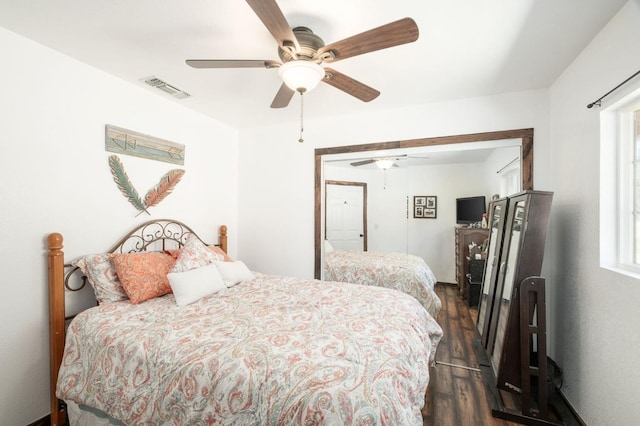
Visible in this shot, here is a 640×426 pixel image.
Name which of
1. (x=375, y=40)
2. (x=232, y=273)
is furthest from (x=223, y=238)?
(x=375, y=40)

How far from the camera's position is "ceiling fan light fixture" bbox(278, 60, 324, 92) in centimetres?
158

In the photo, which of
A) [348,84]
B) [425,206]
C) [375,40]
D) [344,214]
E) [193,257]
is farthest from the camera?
[344,214]

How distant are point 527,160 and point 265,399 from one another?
9.09 ft

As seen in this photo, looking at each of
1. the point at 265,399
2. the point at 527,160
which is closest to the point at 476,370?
the point at 527,160

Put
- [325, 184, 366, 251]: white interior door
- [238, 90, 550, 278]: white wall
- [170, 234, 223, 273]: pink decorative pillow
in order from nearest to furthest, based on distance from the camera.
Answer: [170, 234, 223, 273]: pink decorative pillow → [238, 90, 550, 278]: white wall → [325, 184, 366, 251]: white interior door

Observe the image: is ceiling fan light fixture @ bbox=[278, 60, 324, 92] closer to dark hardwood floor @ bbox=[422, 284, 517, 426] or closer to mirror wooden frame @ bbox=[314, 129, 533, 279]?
mirror wooden frame @ bbox=[314, 129, 533, 279]

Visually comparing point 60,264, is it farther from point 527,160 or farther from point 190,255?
point 527,160

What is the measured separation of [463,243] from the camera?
321 centimetres

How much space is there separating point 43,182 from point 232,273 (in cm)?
148

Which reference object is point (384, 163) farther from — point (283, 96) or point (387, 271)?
point (283, 96)

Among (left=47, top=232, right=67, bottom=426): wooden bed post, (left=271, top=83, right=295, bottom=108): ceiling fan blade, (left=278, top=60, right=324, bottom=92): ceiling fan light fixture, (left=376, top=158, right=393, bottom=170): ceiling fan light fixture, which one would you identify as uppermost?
(left=271, top=83, right=295, bottom=108): ceiling fan blade

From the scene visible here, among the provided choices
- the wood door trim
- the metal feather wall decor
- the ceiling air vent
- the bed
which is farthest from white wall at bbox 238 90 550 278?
the bed

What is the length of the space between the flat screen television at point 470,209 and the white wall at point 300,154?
55cm

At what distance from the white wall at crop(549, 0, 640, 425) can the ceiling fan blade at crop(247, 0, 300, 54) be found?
1723 mm
